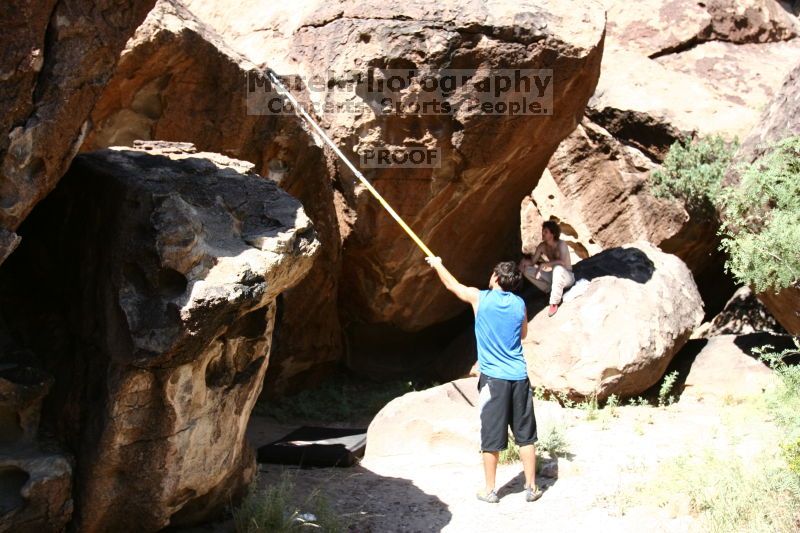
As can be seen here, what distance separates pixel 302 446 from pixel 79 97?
3006mm

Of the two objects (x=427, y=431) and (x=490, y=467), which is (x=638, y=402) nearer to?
(x=427, y=431)

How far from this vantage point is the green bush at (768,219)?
5930 millimetres

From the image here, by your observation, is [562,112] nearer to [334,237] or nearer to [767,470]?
[334,237]

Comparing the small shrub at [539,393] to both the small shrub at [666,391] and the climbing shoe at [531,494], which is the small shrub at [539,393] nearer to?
the small shrub at [666,391]

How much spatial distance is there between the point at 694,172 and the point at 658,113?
2.75 feet

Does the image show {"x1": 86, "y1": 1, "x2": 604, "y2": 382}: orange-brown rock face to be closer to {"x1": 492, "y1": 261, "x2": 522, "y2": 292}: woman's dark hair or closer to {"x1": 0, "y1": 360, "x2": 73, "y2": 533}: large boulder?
{"x1": 492, "y1": 261, "x2": 522, "y2": 292}: woman's dark hair

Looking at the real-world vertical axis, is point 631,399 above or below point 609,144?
below

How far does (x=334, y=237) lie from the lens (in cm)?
699

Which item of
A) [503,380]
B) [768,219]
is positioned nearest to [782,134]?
[768,219]

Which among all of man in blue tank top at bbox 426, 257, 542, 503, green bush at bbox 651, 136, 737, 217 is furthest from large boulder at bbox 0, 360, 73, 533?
green bush at bbox 651, 136, 737, 217

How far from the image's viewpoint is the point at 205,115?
5.93m

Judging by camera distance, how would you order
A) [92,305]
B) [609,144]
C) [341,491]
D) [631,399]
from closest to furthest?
[92,305]
[341,491]
[631,399]
[609,144]

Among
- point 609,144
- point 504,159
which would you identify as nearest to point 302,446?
point 504,159

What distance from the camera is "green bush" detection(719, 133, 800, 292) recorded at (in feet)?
19.5
